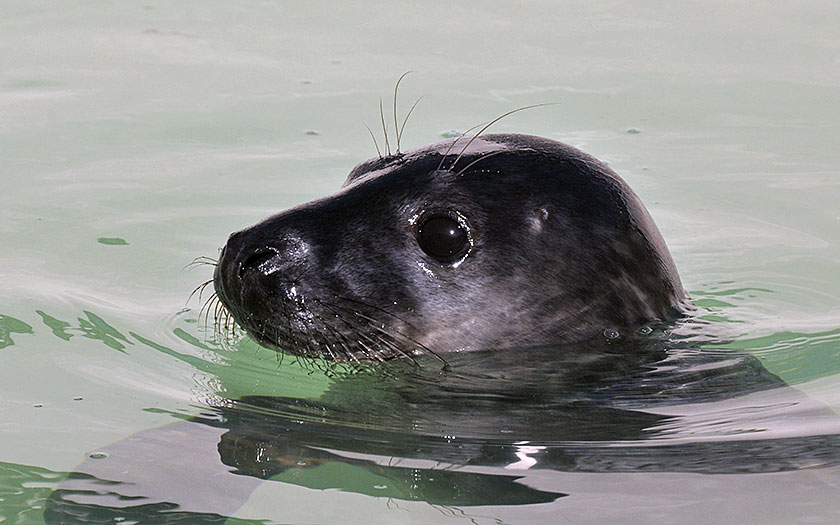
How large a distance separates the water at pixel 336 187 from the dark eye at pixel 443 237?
37cm

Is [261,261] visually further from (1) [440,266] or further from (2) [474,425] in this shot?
(2) [474,425]

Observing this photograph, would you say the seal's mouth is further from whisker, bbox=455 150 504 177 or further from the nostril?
whisker, bbox=455 150 504 177

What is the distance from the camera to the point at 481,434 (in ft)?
13.7

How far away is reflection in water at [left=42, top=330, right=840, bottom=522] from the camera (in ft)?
12.5

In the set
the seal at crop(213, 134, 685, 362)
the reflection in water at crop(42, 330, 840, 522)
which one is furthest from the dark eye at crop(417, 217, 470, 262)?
the reflection in water at crop(42, 330, 840, 522)

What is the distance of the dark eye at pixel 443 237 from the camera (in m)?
4.56

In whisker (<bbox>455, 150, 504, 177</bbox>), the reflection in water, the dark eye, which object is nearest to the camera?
the reflection in water

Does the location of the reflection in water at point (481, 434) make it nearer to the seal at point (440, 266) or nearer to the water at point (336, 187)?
the water at point (336, 187)

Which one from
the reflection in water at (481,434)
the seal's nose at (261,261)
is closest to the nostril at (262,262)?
the seal's nose at (261,261)

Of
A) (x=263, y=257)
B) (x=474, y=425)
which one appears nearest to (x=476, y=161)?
(x=263, y=257)

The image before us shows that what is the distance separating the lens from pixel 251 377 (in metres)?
4.93

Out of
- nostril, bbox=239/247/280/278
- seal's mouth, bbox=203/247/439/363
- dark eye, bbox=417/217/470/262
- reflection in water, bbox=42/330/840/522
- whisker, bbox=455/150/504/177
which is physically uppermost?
whisker, bbox=455/150/504/177

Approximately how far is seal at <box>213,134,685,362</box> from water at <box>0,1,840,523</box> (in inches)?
6.0

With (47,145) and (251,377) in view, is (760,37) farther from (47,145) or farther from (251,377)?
(251,377)
